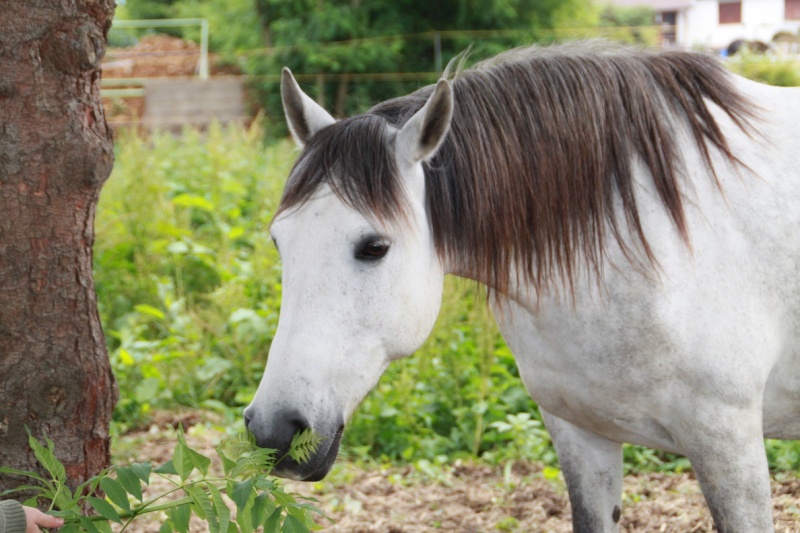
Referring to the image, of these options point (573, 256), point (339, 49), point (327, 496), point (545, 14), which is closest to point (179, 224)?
point (327, 496)

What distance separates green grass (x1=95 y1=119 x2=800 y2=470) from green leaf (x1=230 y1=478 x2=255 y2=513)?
3.26 feet

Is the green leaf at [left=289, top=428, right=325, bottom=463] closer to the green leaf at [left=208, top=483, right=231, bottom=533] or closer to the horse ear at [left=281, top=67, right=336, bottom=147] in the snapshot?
the green leaf at [left=208, top=483, right=231, bottom=533]

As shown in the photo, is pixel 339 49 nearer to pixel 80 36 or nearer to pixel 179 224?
pixel 179 224

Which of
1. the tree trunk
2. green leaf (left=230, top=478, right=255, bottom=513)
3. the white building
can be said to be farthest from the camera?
the white building

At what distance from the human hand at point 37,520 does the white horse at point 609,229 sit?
69 cm

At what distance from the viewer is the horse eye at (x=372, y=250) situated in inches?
74.2

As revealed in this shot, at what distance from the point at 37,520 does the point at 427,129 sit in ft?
3.91

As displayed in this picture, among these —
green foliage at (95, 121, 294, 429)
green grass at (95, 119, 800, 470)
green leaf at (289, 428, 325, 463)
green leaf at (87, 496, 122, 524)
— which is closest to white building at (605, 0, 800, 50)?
green foliage at (95, 121, 294, 429)

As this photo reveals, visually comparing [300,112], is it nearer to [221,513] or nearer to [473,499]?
[221,513]

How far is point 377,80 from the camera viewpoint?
1349 cm

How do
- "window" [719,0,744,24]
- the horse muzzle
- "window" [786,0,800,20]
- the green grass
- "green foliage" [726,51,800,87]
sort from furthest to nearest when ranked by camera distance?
"window" [786,0,800,20] < "window" [719,0,744,24] < "green foliage" [726,51,800,87] < the green grass < the horse muzzle

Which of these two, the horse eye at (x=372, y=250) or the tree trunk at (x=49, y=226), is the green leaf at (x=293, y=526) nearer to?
the horse eye at (x=372, y=250)

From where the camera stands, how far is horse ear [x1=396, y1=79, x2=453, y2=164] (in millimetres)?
1896

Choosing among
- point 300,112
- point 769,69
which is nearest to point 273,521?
point 300,112
